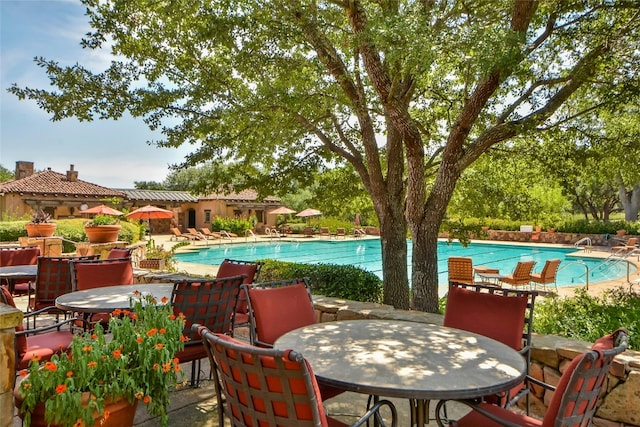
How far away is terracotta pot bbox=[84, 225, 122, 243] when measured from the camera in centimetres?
934

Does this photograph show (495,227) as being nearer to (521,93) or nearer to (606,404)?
(521,93)

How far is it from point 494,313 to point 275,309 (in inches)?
65.1

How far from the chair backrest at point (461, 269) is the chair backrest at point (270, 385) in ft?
28.1

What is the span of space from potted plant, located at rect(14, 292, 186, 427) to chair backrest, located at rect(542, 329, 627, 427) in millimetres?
1874

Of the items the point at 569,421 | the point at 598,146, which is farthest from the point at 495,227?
the point at 569,421

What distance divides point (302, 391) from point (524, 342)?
89.5 inches

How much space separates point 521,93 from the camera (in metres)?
6.23

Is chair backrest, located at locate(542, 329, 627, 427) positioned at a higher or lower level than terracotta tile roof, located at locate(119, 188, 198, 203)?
lower

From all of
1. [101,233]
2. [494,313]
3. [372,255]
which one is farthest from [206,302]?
[372,255]

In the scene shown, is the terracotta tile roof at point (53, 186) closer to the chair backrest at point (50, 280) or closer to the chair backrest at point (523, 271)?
the chair backrest at point (50, 280)

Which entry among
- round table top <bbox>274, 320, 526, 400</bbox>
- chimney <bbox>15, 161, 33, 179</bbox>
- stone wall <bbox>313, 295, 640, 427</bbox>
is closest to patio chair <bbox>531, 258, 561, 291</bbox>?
stone wall <bbox>313, 295, 640, 427</bbox>

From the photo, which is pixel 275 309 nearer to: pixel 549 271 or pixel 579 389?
pixel 579 389

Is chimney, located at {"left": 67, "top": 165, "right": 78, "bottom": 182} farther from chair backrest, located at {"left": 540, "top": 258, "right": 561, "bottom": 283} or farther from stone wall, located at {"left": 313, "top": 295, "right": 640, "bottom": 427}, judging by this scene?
stone wall, located at {"left": 313, "top": 295, "right": 640, "bottom": 427}

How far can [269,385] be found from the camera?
163cm
